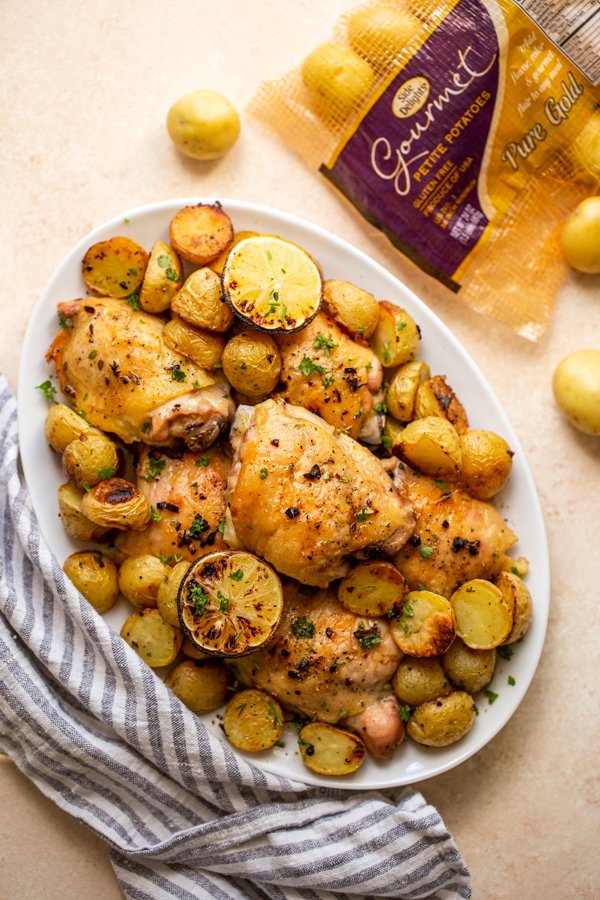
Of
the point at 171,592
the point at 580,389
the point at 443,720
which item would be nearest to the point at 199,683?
the point at 171,592

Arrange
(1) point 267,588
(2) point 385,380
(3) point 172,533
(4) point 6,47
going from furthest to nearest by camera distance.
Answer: (4) point 6,47
(2) point 385,380
(3) point 172,533
(1) point 267,588

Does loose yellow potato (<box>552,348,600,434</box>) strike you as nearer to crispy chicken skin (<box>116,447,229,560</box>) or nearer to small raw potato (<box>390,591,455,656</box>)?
small raw potato (<box>390,591,455,656</box>)

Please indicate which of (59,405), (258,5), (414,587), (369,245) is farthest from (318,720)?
(258,5)

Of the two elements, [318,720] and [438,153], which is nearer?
[318,720]

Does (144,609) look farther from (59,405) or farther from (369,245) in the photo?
(369,245)

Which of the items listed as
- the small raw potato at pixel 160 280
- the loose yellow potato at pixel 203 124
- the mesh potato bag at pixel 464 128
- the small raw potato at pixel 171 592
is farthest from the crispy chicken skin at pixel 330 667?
the loose yellow potato at pixel 203 124
